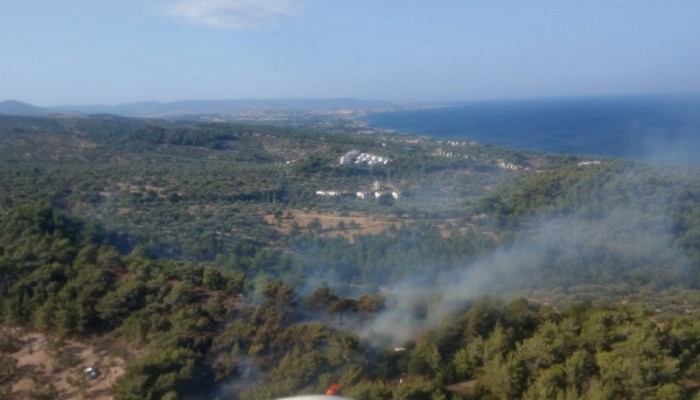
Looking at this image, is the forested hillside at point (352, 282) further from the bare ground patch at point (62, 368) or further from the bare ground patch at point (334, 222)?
the bare ground patch at point (334, 222)

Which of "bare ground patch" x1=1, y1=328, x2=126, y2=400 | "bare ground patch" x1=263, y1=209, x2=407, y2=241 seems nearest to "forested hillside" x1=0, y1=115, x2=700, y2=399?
"bare ground patch" x1=1, y1=328, x2=126, y2=400

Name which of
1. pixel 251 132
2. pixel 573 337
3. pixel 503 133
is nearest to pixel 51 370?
pixel 573 337

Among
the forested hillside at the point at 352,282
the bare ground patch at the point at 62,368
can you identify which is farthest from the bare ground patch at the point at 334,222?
the bare ground patch at the point at 62,368

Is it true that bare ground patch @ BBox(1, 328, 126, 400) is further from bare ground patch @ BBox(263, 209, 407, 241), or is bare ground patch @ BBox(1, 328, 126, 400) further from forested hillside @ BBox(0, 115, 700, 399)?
bare ground patch @ BBox(263, 209, 407, 241)

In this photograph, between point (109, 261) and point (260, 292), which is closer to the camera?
point (260, 292)

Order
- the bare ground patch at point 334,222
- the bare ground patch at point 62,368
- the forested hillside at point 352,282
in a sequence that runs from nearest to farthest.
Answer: the forested hillside at point 352,282, the bare ground patch at point 62,368, the bare ground patch at point 334,222

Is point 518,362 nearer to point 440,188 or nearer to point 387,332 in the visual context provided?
point 387,332

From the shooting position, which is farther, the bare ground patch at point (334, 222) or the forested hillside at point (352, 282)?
the bare ground patch at point (334, 222)

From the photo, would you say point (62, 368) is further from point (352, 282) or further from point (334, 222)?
point (334, 222)
